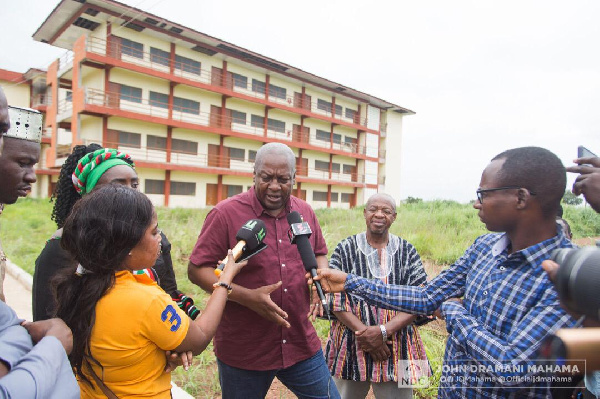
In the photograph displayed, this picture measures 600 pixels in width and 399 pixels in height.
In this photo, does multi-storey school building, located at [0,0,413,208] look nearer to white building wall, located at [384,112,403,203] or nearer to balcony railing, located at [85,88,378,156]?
balcony railing, located at [85,88,378,156]

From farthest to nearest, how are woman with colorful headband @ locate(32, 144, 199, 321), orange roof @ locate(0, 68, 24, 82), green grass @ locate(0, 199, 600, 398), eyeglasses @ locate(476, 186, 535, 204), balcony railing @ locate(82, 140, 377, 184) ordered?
1. orange roof @ locate(0, 68, 24, 82)
2. balcony railing @ locate(82, 140, 377, 184)
3. green grass @ locate(0, 199, 600, 398)
4. woman with colorful headband @ locate(32, 144, 199, 321)
5. eyeglasses @ locate(476, 186, 535, 204)

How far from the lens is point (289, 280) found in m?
2.29

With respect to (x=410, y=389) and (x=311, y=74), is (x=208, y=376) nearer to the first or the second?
(x=410, y=389)

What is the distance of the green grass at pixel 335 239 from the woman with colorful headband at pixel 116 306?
2.25 m

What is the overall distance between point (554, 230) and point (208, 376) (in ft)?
11.3

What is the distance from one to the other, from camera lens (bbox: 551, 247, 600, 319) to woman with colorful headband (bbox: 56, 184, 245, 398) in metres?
1.26

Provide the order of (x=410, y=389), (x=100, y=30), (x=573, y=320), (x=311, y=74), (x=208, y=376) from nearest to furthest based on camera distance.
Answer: (x=573, y=320) → (x=410, y=389) → (x=208, y=376) → (x=100, y=30) → (x=311, y=74)

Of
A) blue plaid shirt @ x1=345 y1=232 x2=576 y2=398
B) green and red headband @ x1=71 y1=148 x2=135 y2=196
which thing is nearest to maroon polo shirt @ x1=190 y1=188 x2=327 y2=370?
green and red headband @ x1=71 y1=148 x2=135 y2=196

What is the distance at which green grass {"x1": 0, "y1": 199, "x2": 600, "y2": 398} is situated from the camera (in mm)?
3816

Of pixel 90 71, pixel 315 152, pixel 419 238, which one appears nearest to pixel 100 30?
pixel 90 71

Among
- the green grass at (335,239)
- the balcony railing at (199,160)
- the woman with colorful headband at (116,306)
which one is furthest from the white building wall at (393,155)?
the woman with colorful headband at (116,306)

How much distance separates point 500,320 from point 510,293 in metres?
0.12

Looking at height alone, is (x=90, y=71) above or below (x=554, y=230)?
above

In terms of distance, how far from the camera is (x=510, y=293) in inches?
61.7
